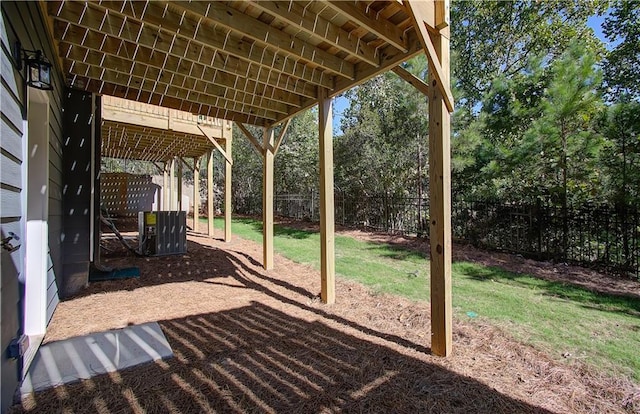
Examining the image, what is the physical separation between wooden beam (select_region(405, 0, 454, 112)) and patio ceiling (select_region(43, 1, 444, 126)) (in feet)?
0.17

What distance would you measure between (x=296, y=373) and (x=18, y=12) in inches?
113

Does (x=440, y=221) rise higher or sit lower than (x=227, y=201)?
lower

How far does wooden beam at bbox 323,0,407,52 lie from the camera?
2455 mm

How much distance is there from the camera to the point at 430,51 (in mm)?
2354

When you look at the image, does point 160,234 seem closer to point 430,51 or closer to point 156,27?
point 156,27

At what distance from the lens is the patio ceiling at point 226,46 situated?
8.39 ft

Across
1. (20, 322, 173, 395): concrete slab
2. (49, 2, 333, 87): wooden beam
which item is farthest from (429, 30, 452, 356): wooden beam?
(20, 322, 173, 395): concrete slab

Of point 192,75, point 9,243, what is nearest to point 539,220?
point 192,75

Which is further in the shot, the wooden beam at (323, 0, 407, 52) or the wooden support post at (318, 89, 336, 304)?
the wooden support post at (318, 89, 336, 304)

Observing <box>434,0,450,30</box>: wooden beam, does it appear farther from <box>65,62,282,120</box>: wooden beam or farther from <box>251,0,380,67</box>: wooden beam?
<box>65,62,282,120</box>: wooden beam

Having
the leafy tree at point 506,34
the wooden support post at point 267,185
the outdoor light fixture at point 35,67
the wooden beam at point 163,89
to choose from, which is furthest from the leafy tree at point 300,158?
the outdoor light fixture at point 35,67

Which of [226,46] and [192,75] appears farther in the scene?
[192,75]

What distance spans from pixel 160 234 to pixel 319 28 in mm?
5338

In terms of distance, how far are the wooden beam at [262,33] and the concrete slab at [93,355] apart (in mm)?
2658
